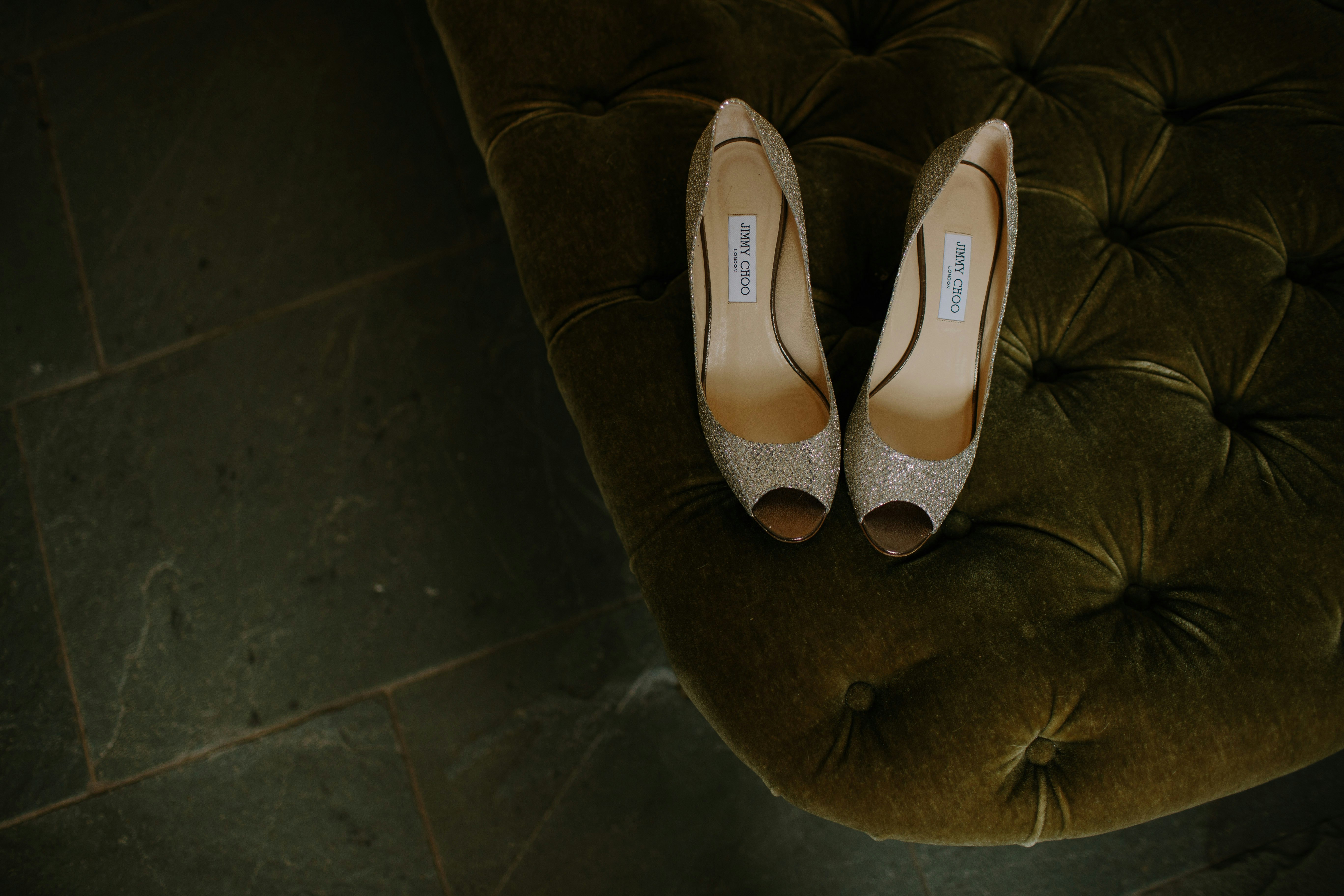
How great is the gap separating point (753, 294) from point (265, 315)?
619 mm

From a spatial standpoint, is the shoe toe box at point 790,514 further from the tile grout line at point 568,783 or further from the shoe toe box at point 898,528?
the tile grout line at point 568,783

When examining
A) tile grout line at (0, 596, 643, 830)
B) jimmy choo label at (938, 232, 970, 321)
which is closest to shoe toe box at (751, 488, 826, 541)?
jimmy choo label at (938, 232, 970, 321)

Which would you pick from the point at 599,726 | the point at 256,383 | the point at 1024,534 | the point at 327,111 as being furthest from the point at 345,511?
the point at 1024,534

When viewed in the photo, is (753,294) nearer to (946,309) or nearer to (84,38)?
(946,309)

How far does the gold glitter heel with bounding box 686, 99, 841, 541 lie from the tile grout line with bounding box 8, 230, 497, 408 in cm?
39

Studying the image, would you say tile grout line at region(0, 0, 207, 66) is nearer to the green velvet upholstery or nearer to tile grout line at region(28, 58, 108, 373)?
tile grout line at region(28, 58, 108, 373)

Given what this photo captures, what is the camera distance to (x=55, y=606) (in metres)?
0.83

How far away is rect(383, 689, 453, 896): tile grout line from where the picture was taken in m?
0.78

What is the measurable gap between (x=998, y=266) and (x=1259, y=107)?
0.26m

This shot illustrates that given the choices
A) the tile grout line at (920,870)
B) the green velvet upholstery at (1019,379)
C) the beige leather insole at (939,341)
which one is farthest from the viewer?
the tile grout line at (920,870)

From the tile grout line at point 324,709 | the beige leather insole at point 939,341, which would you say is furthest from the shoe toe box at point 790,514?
the tile grout line at point 324,709

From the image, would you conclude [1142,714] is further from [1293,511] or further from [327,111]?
[327,111]

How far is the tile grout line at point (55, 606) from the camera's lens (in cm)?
80

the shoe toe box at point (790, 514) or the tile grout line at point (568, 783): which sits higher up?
the shoe toe box at point (790, 514)
